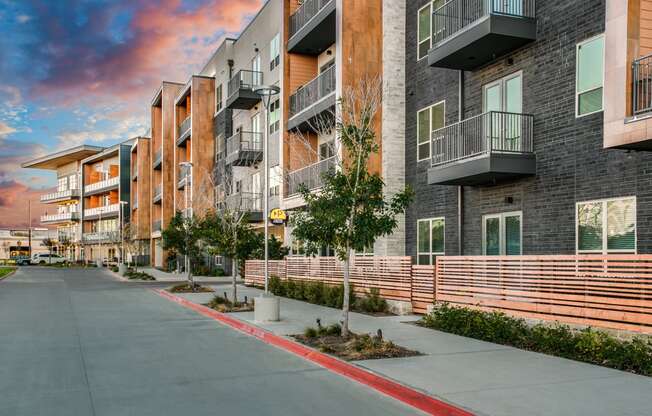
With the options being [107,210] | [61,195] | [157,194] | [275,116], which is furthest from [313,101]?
[61,195]

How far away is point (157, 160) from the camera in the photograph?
67750 millimetres

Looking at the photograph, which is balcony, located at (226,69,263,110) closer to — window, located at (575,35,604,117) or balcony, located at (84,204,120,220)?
window, located at (575,35,604,117)

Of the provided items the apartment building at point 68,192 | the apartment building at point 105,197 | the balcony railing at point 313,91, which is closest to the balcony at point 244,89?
the balcony railing at point 313,91

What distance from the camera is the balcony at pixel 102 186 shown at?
9144 cm

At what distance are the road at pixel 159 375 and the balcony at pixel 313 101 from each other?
1233cm

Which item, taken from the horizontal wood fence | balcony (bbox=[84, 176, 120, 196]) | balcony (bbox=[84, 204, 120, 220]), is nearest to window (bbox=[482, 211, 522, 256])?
the horizontal wood fence

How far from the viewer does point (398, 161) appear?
24156mm

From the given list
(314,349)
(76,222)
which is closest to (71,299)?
(314,349)

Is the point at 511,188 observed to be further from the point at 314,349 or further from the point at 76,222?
the point at 76,222

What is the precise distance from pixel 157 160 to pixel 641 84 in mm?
59690

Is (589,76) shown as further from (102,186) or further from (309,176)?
(102,186)

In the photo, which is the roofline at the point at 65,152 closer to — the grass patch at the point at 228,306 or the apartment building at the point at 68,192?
the apartment building at the point at 68,192

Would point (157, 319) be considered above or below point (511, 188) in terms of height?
below

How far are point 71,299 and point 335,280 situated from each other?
11223 millimetres
